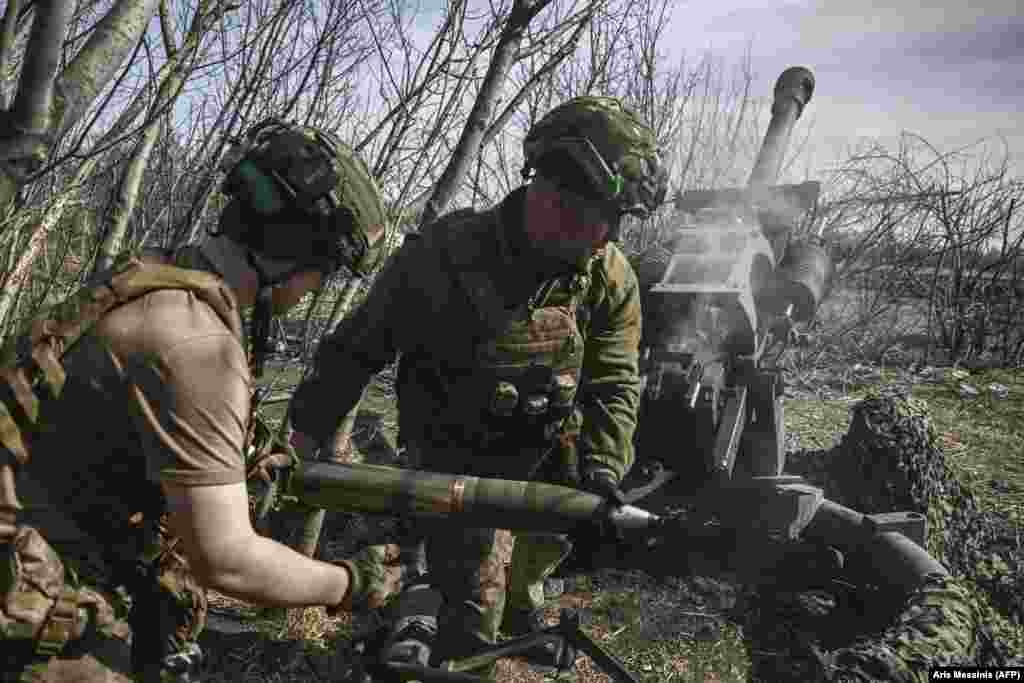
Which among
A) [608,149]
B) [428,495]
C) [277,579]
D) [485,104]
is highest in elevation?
[485,104]

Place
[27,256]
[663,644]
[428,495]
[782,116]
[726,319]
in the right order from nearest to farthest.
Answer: [428,495]
[27,256]
[663,644]
[726,319]
[782,116]

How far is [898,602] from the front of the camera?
408 centimetres

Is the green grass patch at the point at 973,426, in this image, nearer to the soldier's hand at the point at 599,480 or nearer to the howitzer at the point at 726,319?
the howitzer at the point at 726,319

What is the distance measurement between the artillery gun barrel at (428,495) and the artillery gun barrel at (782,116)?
4399 millimetres

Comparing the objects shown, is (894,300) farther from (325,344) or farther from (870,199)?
(325,344)

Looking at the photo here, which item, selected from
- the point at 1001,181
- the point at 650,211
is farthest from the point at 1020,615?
the point at 1001,181

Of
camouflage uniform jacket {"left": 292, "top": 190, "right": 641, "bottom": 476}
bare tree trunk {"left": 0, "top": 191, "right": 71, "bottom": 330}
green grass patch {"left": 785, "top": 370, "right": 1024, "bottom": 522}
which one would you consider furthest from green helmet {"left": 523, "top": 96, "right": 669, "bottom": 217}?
green grass patch {"left": 785, "top": 370, "right": 1024, "bottom": 522}

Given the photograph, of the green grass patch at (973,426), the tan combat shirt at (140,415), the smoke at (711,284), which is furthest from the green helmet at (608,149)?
the green grass patch at (973,426)

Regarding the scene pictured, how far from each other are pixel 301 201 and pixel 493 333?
58.9 inches

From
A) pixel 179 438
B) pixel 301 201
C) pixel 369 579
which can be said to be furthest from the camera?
pixel 369 579

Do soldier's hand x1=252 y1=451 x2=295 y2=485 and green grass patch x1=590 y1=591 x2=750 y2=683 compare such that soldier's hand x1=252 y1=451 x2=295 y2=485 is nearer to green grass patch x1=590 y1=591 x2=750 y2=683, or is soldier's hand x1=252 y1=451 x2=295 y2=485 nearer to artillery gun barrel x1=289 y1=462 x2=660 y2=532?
artillery gun barrel x1=289 y1=462 x2=660 y2=532

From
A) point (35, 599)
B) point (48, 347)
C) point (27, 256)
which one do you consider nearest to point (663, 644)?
point (35, 599)

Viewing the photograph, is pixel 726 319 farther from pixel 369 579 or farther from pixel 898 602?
pixel 369 579

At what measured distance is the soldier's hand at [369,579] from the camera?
2004mm
